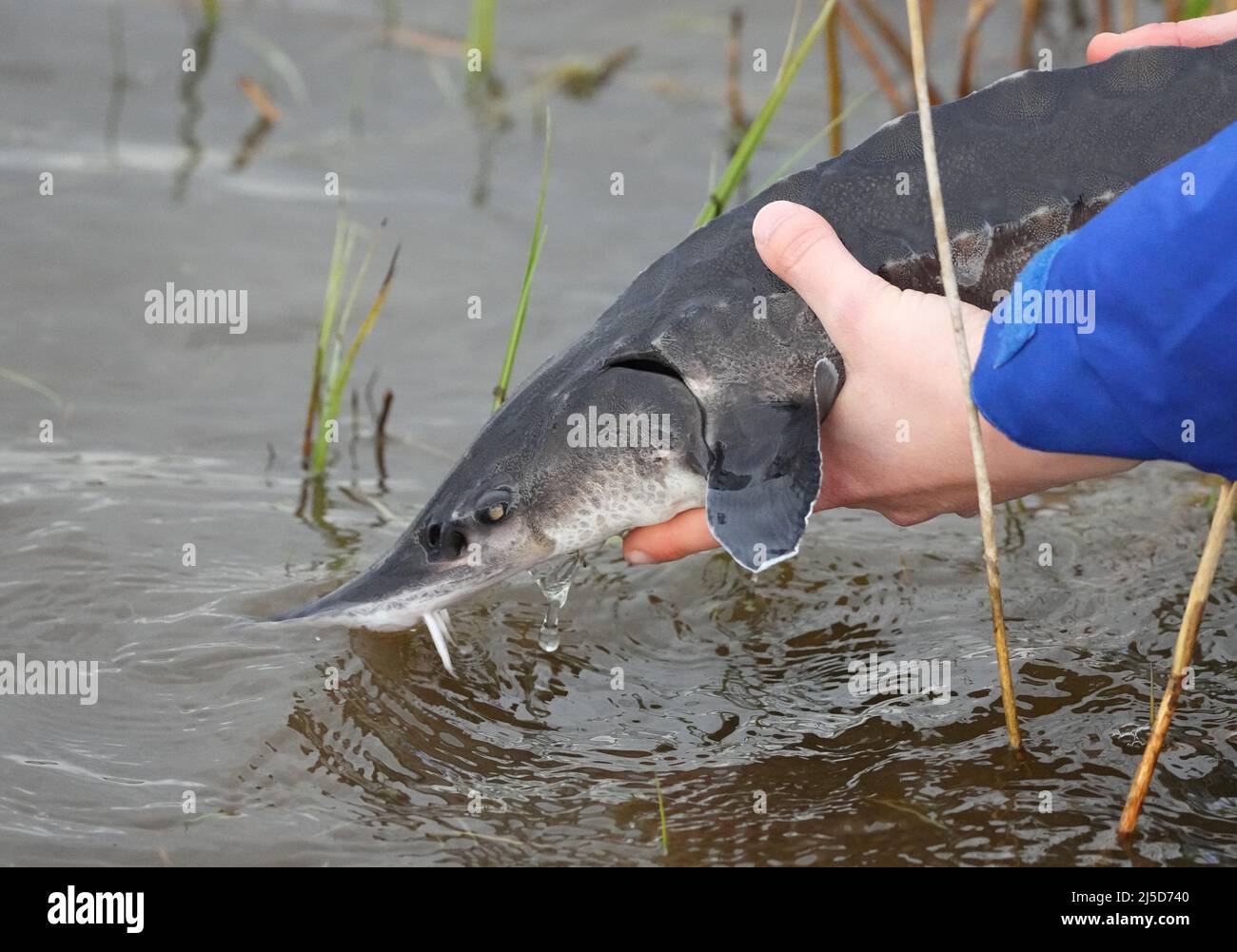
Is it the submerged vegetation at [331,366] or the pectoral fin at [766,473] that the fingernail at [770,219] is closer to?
the pectoral fin at [766,473]

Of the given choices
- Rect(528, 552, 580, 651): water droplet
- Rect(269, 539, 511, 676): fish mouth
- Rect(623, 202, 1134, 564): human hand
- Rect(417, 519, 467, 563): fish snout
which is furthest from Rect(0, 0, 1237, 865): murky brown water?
Rect(623, 202, 1134, 564): human hand

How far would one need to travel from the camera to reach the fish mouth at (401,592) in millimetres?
2469

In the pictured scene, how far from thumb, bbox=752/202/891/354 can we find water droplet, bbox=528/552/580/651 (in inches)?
25.7

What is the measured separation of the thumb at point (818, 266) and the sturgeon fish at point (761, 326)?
0.08m

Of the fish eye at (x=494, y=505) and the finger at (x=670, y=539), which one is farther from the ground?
the fish eye at (x=494, y=505)

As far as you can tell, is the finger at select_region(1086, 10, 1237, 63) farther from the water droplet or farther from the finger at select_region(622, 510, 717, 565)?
the water droplet

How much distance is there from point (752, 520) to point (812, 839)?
474 mm

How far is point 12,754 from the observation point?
259 cm

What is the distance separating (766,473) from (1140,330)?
0.62 meters

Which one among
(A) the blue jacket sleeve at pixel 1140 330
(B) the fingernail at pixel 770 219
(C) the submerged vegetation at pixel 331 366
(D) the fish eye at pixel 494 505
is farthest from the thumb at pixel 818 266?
(C) the submerged vegetation at pixel 331 366

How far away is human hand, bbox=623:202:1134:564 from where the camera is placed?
2.27 metres

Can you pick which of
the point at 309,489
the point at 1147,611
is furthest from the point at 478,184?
the point at 1147,611

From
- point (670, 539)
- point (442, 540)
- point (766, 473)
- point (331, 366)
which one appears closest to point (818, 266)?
point (766, 473)

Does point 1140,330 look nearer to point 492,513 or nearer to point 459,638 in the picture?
point 492,513
